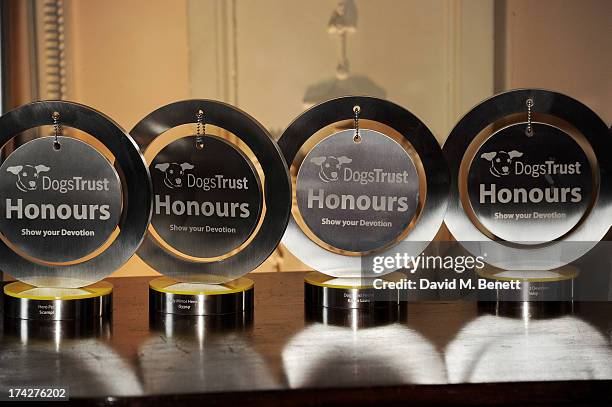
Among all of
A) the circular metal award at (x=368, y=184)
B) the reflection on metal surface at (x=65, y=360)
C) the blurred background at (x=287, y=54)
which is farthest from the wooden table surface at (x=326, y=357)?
the blurred background at (x=287, y=54)

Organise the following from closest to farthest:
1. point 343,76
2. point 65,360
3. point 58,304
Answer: point 65,360, point 58,304, point 343,76

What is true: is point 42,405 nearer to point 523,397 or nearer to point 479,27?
point 523,397

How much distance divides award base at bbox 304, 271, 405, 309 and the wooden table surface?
0.08 ft

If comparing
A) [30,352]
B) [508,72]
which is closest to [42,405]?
[30,352]

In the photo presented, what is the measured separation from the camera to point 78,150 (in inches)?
41.4

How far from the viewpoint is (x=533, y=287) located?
1127 millimetres

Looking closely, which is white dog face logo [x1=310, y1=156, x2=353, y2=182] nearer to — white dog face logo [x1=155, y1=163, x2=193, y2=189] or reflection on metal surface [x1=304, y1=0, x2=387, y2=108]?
white dog face logo [x1=155, y1=163, x2=193, y2=189]

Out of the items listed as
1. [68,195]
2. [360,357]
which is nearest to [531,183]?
[360,357]

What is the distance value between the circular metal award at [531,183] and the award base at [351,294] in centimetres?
13

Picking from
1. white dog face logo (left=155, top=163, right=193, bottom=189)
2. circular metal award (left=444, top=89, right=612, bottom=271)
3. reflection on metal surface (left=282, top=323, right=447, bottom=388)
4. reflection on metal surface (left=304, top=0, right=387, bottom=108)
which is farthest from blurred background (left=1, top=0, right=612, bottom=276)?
reflection on metal surface (left=282, top=323, right=447, bottom=388)

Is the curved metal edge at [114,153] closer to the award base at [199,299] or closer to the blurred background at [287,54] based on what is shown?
the award base at [199,299]

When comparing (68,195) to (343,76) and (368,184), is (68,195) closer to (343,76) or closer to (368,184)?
(368,184)

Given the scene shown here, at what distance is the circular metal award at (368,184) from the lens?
1108mm

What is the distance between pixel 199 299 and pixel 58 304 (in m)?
0.18
